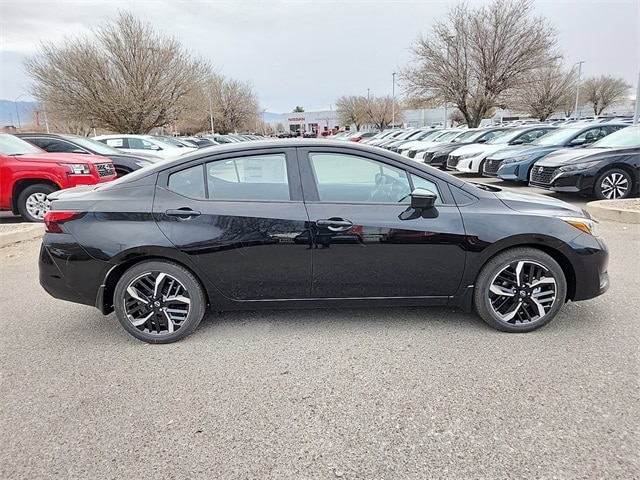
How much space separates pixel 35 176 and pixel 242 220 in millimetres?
5975

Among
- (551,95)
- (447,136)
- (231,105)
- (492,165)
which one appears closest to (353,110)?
(231,105)

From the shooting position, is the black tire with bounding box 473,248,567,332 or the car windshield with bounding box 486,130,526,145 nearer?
the black tire with bounding box 473,248,567,332

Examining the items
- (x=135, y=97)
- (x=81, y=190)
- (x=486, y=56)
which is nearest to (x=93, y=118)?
(x=135, y=97)

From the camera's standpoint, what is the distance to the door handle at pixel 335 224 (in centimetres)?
321

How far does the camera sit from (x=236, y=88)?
186ft

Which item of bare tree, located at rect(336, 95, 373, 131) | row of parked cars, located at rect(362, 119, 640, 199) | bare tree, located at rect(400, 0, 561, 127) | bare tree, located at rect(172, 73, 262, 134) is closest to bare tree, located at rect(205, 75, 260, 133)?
bare tree, located at rect(172, 73, 262, 134)

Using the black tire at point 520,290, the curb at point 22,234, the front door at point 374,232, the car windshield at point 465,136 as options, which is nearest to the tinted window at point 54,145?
the curb at point 22,234

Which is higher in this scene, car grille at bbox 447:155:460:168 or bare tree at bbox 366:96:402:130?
bare tree at bbox 366:96:402:130

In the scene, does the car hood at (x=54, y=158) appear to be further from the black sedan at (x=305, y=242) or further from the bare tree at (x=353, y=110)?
the bare tree at (x=353, y=110)

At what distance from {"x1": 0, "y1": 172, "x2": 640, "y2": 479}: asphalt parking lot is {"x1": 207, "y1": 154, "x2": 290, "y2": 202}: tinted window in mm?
1120

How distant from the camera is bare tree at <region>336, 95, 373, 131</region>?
69.1m

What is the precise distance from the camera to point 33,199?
7461 mm

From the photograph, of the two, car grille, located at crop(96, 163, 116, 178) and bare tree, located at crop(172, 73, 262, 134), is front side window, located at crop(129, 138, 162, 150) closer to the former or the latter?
car grille, located at crop(96, 163, 116, 178)

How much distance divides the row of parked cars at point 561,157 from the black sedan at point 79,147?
30.0ft
